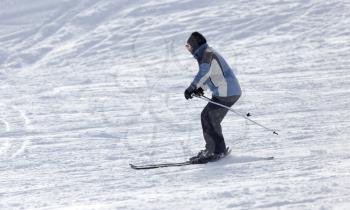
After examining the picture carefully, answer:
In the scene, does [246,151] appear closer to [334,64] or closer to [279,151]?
[279,151]

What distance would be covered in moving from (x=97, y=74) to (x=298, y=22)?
285 inches

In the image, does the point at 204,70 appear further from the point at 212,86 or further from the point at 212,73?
the point at 212,86

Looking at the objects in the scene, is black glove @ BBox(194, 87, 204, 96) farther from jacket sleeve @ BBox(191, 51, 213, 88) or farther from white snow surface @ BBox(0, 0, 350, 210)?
white snow surface @ BBox(0, 0, 350, 210)

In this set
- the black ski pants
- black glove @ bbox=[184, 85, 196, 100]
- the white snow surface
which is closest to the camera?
the white snow surface

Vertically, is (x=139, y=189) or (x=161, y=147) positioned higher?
(x=139, y=189)

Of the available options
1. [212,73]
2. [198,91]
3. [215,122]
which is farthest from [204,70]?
[215,122]

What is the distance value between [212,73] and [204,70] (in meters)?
0.10

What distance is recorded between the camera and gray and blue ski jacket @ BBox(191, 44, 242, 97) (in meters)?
7.44

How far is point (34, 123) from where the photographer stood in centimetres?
1115

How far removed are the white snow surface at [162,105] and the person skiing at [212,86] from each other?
0.84ft

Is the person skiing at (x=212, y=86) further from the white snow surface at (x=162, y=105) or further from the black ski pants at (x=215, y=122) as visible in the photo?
the white snow surface at (x=162, y=105)

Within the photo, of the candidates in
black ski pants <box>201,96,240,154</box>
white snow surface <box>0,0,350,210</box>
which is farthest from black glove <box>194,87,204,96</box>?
white snow surface <box>0,0,350,210</box>

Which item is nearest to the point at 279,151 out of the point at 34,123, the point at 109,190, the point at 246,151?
the point at 246,151

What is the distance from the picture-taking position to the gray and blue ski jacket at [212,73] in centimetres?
744
